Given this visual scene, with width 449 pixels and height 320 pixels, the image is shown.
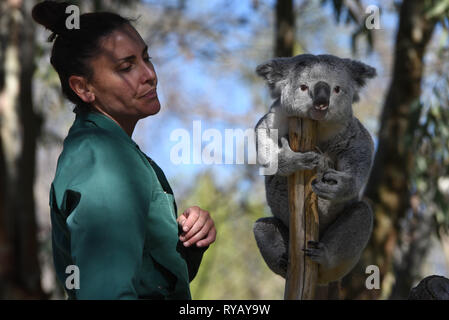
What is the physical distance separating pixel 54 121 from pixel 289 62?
806 cm

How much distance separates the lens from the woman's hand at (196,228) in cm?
137

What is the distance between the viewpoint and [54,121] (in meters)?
9.57

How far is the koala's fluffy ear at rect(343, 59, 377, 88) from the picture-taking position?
2.08 meters

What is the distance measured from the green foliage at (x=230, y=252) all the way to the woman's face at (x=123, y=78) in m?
5.70

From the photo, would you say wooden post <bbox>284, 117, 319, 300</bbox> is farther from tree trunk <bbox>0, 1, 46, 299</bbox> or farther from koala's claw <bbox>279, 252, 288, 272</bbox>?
tree trunk <bbox>0, 1, 46, 299</bbox>

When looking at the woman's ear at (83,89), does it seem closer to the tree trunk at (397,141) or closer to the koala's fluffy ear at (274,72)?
the koala's fluffy ear at (274,72)

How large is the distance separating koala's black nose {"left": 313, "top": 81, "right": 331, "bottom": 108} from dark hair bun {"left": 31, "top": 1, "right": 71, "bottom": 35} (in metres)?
0.75

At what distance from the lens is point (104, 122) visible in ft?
4.49

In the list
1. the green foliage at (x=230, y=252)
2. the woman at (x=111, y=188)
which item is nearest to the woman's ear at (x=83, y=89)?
the woman at (x=111, y=188)

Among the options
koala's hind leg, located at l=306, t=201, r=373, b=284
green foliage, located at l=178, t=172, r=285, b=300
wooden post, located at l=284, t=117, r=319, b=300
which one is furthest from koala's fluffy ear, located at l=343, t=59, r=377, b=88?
green foliage, located at l=178, t=172, r=285, b=300

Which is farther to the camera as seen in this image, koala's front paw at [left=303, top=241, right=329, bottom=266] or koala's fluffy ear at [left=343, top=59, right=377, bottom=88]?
koala's fluffy ear at [left=343, top=59, right=377, bottom=88]

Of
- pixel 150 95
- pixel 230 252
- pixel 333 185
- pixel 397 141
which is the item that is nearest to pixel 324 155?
pixel 333 185

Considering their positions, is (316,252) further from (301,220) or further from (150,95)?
(150,95)

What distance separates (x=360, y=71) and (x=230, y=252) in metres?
7.77
